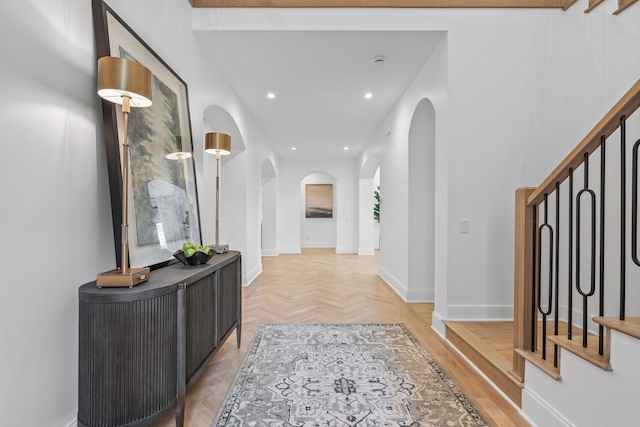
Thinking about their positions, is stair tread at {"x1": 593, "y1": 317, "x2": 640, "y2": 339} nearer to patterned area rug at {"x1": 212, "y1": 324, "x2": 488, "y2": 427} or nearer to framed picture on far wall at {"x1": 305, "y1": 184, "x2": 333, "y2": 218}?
patterned area rug at {"x1": 212, "y1": 324, "x2": 488, "y2": 427}

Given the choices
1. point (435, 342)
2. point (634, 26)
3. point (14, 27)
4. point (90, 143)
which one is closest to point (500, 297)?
point (435, 342)

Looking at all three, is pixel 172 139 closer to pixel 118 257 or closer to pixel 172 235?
pixel 172 235

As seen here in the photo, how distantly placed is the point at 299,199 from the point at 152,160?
22.9ft

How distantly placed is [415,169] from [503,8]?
1.80 metres

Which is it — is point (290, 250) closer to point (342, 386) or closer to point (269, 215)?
point (269, 215)

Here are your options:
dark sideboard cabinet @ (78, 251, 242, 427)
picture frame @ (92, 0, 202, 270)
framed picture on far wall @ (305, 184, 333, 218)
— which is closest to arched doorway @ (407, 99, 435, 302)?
picture frame @ (92, 0, 202, 270)

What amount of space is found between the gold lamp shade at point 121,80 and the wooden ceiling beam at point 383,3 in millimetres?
1840

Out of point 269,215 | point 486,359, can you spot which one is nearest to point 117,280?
point 486,359

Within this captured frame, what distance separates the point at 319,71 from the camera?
11.9 feet

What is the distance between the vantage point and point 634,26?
2332mm

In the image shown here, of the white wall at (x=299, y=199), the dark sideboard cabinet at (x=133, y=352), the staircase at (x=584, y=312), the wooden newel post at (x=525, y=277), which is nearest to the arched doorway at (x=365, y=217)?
the white wall at (x=299, y=199)

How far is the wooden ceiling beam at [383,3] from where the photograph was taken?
284 centimetres

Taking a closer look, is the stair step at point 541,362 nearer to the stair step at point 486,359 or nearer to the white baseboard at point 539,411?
the white baseboard at point 539,411

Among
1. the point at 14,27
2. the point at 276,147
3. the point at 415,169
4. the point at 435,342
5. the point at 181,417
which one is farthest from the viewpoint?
the point at 276,147
